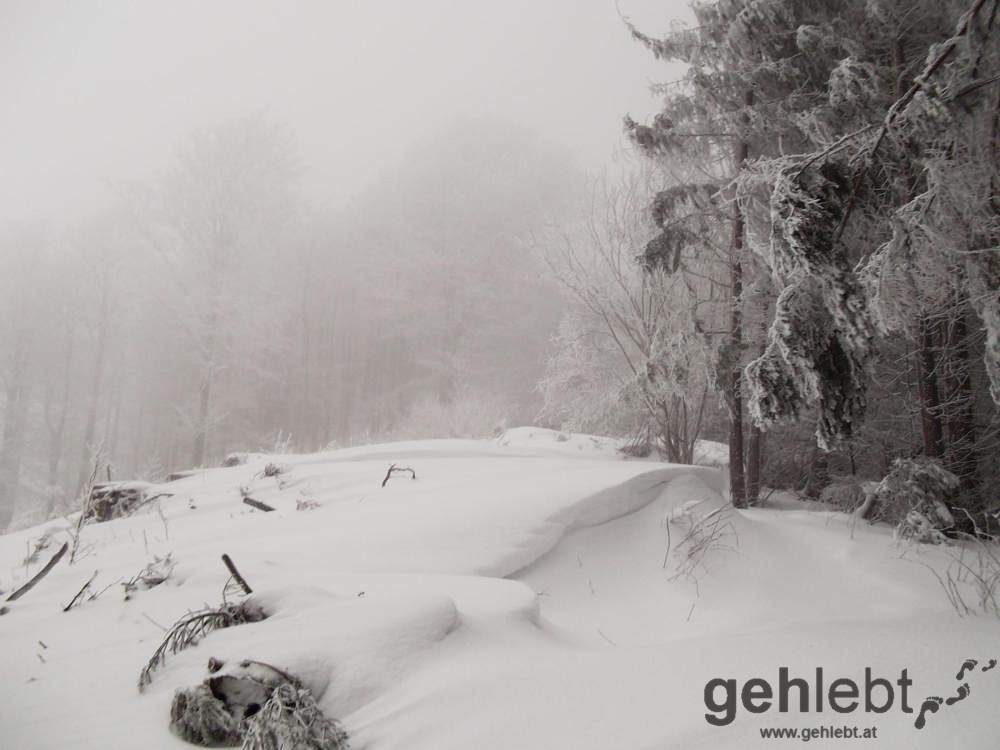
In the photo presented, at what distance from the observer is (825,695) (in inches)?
66.6

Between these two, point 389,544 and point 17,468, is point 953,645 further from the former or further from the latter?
point 17,468

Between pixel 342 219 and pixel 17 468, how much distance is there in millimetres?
14992

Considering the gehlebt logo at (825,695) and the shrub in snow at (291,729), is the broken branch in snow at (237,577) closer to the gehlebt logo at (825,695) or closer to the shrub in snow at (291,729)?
the shrub in snow at (291,729)

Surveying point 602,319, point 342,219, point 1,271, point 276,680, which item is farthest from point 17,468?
point 276,680

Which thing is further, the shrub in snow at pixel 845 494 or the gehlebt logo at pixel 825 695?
the shrub in snow at pixel 845 494

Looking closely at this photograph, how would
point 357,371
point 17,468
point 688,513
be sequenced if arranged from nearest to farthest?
point 688,513
point 17,468
point 357,371

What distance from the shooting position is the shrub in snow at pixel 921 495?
3.80 m

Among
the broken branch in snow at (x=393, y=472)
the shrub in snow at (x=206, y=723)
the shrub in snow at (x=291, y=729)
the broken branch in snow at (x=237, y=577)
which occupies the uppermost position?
the broken branch in snow at (x=393, y=472)

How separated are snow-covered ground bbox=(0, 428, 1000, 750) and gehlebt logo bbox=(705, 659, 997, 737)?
0.07 feet

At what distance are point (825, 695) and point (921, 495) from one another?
3.36 meters

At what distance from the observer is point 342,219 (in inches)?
915

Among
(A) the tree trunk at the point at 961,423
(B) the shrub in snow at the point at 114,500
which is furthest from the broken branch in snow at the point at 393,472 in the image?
(A) the tree trunk at the point at 961,423

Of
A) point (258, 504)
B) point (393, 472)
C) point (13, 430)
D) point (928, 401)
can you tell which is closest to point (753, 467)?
point (928, 401)

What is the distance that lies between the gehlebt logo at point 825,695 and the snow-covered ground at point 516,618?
2cm
